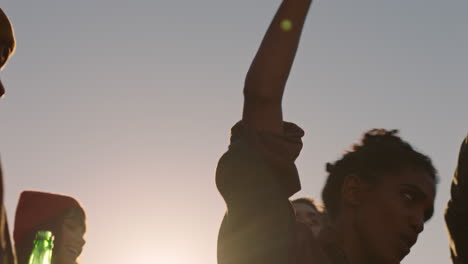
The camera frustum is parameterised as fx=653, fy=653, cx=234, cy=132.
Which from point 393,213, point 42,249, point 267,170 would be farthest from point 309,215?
point 267,170

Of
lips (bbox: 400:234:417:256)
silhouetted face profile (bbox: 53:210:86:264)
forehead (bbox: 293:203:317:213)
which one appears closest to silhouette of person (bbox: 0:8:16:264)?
lips (bbox: 400:234:417:256)

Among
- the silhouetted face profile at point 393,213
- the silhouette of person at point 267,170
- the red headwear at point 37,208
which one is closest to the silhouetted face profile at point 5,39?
the silhouette of person at point 267,170

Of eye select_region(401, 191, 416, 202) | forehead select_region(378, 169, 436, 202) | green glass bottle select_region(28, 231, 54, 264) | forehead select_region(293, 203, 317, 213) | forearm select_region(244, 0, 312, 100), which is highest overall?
forearm select_region(244, 0, 312, 100)

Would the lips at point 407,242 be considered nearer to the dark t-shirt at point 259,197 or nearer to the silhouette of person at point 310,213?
the dark t-shirt at point 259,197

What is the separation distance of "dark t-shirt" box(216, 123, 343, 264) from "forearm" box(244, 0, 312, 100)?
0.16 m

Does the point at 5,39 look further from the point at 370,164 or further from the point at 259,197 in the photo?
the point at 370,164

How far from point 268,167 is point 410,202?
5.45 feet

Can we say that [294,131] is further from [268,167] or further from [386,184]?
[386,184]

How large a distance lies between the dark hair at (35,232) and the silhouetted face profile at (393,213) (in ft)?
11.5

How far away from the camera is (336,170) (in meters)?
3.93

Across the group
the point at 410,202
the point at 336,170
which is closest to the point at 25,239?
the point at 336,170

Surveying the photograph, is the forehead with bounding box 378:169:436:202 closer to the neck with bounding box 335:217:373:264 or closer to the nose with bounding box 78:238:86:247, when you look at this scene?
the neck with bounding box 335:217:373:264

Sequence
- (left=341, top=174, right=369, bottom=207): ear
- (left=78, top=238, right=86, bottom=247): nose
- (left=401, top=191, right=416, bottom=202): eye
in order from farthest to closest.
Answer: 1. (left=78, top=238, right=86, bottom=247): nose
2. (left=401, top=191, right=416, bottom=202): eye
3. (left=341, top=174, right=369, bottom=207): ear

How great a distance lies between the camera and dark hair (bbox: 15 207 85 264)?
595 cm
